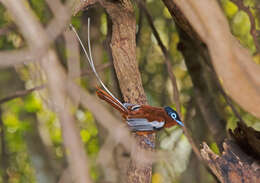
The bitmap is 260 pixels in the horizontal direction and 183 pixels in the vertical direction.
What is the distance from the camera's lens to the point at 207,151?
1873 millimetres

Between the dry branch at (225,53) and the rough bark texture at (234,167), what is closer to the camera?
the dry branch at (225,53)

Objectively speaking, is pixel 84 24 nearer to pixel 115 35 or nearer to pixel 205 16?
pixel 115 35

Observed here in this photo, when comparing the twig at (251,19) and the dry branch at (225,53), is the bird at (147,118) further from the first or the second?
the twig at (251,19)

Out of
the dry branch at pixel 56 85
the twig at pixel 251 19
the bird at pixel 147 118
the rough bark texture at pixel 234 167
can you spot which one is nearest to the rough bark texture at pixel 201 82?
the twig at pixel 251 19

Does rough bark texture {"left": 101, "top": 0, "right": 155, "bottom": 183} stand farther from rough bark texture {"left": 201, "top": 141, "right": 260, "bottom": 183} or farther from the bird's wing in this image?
rough bark texture {"left": 201, "top": 141, "right": 260, "bottom": 183}

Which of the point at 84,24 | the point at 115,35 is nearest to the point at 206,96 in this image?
the point at 84,24

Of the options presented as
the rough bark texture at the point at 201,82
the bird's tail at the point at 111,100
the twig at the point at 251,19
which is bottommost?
the rough bark texture at the point at 201,82

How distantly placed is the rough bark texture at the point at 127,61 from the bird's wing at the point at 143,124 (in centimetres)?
17

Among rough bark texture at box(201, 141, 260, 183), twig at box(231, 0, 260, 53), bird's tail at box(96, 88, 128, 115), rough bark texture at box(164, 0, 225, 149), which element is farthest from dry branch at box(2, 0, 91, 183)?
rough bark texture at box(164, 0, 225, 149)

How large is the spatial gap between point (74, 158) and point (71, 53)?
0.59 metres

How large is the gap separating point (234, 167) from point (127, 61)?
703 mm

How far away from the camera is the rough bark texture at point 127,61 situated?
5.78 feet

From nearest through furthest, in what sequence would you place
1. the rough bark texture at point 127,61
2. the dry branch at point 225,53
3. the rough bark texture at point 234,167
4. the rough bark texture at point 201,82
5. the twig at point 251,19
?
the dry branch at point 225,53 < the rough bark texture at point 127,61 < the rough bark texture at point 234,167 < the twig at point 251,19 < the rough bark texture at point 201,82

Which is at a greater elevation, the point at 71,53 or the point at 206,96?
the point at 71,53
